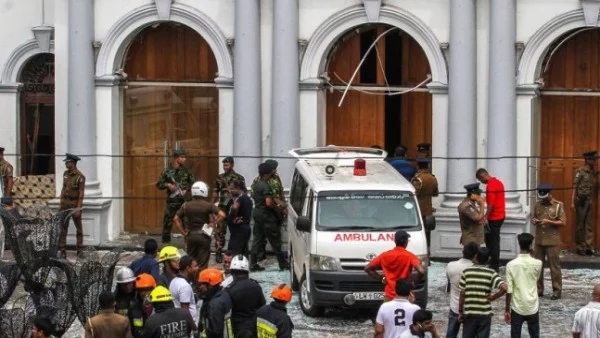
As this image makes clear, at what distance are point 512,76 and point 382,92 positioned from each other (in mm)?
2425

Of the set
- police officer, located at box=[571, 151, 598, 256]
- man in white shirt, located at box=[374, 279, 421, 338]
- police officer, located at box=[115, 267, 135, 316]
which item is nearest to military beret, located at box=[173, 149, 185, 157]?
police officer, located at box=[571, 151, 598, 256]

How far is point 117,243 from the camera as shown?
28.5 m

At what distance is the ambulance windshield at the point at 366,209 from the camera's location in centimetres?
2298

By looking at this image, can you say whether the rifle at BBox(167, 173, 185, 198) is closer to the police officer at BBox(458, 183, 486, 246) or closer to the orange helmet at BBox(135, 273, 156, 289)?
the police officer at BBox(458, 183, 486, 246)

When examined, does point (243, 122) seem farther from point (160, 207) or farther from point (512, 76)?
point (512, 76)

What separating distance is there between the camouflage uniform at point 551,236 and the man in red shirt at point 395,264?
130 inches

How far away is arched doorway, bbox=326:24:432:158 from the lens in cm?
2827

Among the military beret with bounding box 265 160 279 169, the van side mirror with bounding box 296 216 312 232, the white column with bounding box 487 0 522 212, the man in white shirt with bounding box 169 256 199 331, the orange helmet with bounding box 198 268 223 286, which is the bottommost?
the man in white shirt with bounding box 169 256 199 331

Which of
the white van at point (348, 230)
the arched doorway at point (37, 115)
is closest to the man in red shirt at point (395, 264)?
the white van at point (348, 230)

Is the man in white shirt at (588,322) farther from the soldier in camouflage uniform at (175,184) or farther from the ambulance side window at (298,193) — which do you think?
the soldier in camouflage uniform at (175,184)

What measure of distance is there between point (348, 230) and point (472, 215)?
260cm

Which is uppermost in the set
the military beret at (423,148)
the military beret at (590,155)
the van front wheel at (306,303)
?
the military beret at (423,148)

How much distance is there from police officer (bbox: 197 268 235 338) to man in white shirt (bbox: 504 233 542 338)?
3823 millimetres

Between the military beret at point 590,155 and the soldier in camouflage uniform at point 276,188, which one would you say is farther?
the military beret at point 590,155
